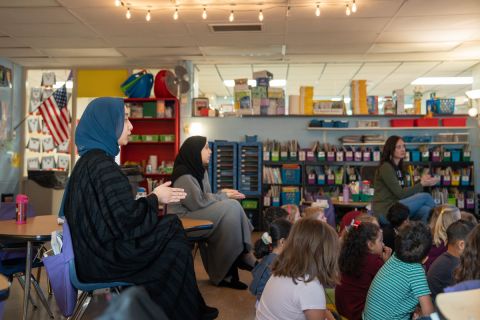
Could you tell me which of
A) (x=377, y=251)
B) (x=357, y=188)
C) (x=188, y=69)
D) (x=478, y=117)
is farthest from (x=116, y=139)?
(x=478, y=117)

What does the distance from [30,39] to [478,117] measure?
699 cm

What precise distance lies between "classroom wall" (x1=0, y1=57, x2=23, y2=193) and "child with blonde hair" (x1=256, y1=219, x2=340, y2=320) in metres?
7.23

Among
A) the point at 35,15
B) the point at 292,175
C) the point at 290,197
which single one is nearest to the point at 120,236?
the point at 35,15

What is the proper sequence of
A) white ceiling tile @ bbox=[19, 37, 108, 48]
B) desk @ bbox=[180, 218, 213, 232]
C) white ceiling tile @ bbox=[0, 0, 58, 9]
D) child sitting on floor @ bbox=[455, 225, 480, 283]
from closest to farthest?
1. child sitting on floor @ bbox=[455, 225, 480, 283]
2. desk @ bbox=[180, 218, 213, 232]
3. white ceiling tile @ bbox=[0, 0, 58, 9]
4. white ceiling tile @ bbox=[19, 37, 108, 48]

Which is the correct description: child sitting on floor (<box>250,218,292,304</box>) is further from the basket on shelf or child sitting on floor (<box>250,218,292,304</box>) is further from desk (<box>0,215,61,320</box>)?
the basket on shelf

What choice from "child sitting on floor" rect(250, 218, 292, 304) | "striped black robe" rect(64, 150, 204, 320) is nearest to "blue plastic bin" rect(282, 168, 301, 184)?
"child sitting on floor" rect(250, 218, 292, 304)

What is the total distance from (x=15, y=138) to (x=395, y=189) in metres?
6.88

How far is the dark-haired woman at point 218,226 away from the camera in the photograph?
4.21 m

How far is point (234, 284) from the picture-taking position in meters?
4.22

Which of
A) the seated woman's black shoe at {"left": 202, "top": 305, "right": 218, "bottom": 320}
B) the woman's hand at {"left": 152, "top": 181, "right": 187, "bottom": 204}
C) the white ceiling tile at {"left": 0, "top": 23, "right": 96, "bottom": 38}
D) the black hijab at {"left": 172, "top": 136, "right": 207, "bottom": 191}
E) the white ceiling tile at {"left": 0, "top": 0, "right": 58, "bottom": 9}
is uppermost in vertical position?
the white ceiling tile at {"left": 0, "top": 0, "right": 58, "bottom": 9}

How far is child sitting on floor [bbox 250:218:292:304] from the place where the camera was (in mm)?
2854

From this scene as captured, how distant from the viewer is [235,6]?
5.62 meters

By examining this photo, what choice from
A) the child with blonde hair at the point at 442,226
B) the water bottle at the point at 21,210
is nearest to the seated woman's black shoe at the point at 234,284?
the child with blonde hair at the point at 442,226

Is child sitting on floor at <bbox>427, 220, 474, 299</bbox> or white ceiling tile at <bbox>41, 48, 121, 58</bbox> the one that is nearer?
child sitting on floor at <bbox>427, 220, 474, 299</bbox>
